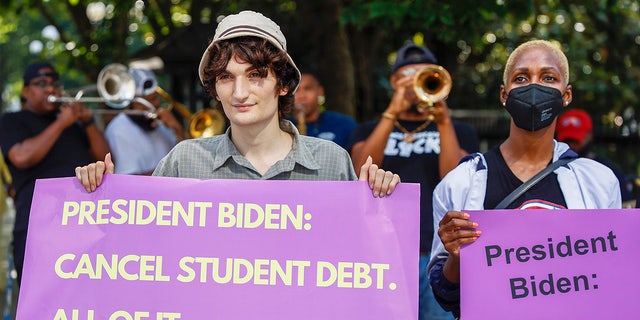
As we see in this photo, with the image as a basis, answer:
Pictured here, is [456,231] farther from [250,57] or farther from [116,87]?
[116,87]

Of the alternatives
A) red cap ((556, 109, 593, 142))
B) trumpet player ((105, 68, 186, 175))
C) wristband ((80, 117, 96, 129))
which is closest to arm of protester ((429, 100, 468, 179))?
red cap ((556, 109, 593, 142))

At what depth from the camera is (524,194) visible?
332cm

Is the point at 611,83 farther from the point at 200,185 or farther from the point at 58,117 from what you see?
the point at 200,185

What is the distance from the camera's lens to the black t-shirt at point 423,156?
201 inches

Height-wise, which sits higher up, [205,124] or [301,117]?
[205,124]

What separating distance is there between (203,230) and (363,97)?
295 inches

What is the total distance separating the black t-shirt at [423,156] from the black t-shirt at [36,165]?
1.89m

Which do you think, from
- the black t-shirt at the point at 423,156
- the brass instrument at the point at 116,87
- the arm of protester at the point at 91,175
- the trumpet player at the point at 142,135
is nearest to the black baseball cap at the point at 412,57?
the black t-shirt at the point at 423,156

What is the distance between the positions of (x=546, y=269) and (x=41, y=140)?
3601mm

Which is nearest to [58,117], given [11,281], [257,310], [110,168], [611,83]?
[11,281]

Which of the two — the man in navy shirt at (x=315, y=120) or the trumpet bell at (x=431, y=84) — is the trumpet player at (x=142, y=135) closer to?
the man in navy shirt at (x=315, y=120)

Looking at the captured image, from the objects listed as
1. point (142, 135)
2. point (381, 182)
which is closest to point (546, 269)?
point (381, 182)

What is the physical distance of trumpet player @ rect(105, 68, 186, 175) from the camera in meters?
6.34

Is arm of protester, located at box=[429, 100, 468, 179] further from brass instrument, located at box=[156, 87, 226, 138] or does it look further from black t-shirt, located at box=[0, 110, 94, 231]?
brass instrument, located at box=[156, 87, 226, 138]
